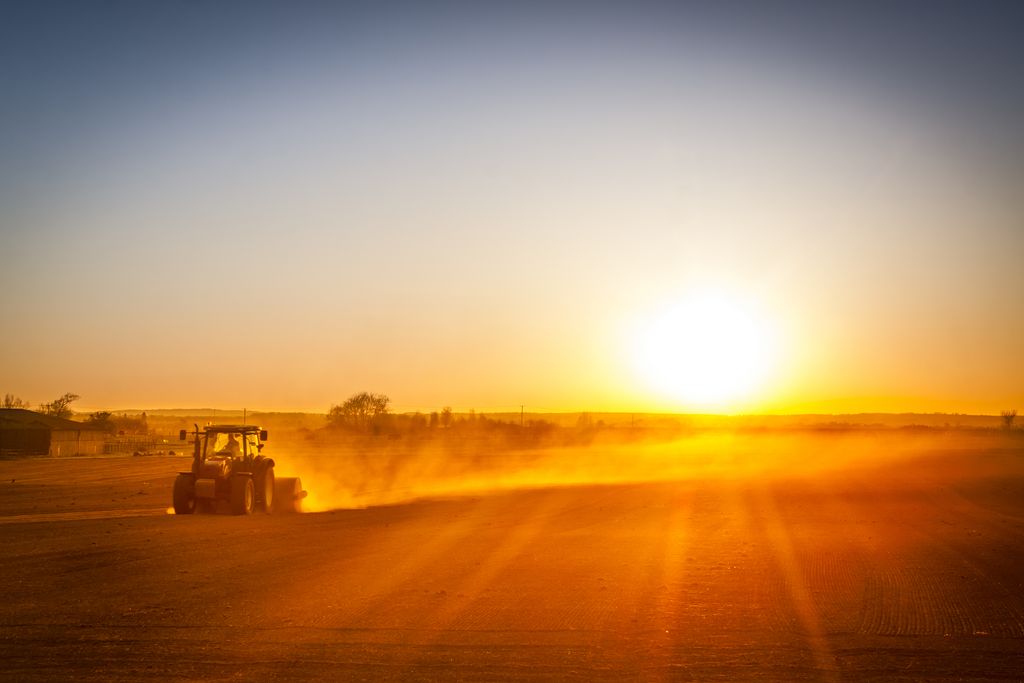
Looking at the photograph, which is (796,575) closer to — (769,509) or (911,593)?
(911,593)

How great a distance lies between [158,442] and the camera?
87000 mm

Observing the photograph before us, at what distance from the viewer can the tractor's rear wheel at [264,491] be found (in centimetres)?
2612

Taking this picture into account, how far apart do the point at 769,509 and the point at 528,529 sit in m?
9.39

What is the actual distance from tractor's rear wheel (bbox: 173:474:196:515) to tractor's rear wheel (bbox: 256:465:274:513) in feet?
5.92

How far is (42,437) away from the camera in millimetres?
65875

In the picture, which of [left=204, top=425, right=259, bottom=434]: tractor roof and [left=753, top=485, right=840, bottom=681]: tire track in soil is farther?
[left=204, top=425, right=259, bottom=434]: tractor roof

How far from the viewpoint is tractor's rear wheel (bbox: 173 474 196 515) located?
25.2 meters

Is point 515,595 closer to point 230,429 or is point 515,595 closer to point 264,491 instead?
point 264,491

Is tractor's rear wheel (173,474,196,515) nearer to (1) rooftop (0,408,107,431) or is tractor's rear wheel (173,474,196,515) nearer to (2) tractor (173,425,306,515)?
(2) tractor (173,425,306,515)

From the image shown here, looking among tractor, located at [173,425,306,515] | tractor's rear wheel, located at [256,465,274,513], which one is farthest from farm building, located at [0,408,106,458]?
tractor's rear wheel, located at [256,465,274,513]

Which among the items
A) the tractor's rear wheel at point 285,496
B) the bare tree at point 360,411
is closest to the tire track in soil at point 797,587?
the tractor's rear wheel at point 285,496

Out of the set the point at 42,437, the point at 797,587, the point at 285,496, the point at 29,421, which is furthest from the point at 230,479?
the point at 29,421

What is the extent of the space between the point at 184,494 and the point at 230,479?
55.1 inches

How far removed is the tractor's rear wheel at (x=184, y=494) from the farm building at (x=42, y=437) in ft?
146
